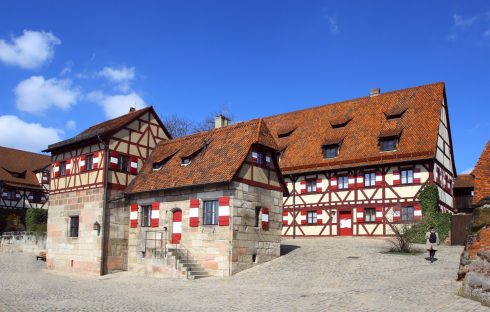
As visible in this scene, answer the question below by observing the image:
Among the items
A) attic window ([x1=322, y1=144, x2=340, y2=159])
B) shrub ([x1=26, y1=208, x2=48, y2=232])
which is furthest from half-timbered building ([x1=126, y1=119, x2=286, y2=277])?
shrub ([x1=26, y1=208, x2=48, y2=232])

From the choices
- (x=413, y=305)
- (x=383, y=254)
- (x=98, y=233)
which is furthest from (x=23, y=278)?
(x=413, y=305)

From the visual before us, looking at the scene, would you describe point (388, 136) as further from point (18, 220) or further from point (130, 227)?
point (18, 220)

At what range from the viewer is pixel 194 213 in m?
23.1

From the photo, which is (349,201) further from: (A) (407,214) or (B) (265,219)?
(B) (265,219)

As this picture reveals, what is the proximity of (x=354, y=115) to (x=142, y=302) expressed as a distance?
928 inches

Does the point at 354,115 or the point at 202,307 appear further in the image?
the point at 354,115

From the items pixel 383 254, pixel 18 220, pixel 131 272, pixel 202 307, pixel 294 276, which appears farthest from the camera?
pixel 18 220

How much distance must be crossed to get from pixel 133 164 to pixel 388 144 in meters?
14.6

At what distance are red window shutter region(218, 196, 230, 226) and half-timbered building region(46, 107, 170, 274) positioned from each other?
6677 mm

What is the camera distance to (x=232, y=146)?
79.5 feet

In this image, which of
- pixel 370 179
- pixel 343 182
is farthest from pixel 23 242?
pixel 370 179

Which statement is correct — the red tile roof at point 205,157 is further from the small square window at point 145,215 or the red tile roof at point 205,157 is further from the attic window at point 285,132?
the attic window at point 285,132

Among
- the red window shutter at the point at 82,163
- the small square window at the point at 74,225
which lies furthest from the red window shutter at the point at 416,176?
the small square window at the point at 74,225

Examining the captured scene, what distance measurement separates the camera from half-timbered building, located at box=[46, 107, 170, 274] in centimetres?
2605
